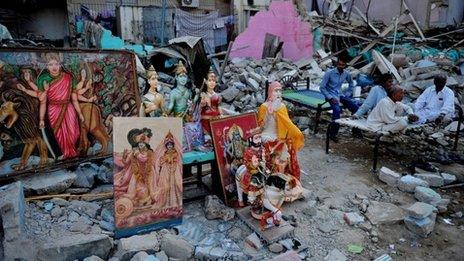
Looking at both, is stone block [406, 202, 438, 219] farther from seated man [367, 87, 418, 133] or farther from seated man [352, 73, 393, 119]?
seated man [352, 73, 393, 119]

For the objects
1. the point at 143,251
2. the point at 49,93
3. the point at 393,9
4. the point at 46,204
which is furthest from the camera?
the point at 393,9

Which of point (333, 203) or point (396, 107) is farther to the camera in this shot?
point (396, 107)

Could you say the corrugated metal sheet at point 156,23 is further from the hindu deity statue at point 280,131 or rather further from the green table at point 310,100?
the hindu deity statue at point 280,131

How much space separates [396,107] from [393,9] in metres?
10.9

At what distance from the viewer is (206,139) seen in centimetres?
498

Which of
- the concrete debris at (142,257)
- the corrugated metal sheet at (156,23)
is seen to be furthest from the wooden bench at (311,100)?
the corrugated metal sheet at (156,23)

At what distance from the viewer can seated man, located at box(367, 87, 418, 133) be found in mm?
5889

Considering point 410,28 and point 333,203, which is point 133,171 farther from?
point 410,28

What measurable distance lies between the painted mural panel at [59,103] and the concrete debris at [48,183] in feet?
0.45

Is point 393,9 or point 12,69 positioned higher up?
point 393,9

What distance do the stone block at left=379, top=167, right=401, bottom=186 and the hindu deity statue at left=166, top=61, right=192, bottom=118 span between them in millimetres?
3243

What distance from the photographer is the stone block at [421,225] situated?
4.28 meters

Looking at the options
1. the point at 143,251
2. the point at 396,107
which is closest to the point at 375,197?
the point at 396,107

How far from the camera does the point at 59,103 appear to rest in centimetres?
488
